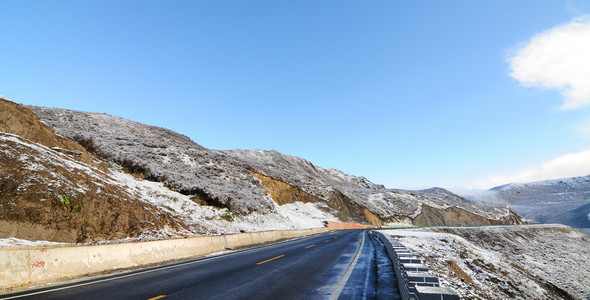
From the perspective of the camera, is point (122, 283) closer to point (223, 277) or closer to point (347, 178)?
point (223, 277)

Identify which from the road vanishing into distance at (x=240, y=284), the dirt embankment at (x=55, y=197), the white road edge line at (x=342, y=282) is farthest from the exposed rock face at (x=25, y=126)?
the white road edge line at (x=342, y=282)

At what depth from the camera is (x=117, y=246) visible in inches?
432

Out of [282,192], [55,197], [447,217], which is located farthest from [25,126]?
[447,217]

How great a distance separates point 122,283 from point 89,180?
15.6m

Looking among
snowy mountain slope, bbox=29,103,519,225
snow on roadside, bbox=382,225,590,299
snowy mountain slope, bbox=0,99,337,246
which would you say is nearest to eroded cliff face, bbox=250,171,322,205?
snowy mountain slope, bbox=29,103,519,225

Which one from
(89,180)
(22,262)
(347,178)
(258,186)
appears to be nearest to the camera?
(22,262)

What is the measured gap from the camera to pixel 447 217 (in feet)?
Answer: 309

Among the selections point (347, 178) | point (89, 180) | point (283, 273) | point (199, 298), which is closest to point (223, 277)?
point (283, 273)

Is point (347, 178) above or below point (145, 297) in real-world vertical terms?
above

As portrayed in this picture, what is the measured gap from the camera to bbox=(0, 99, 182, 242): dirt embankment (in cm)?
1450

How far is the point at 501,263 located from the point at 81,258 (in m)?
25.4

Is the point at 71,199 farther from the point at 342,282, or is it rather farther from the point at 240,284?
the point at 342,282

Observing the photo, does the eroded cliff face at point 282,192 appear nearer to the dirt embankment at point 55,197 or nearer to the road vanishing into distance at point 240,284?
the dirt embankment at point 55,197

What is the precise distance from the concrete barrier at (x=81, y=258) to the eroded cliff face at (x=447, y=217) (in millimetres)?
78424
